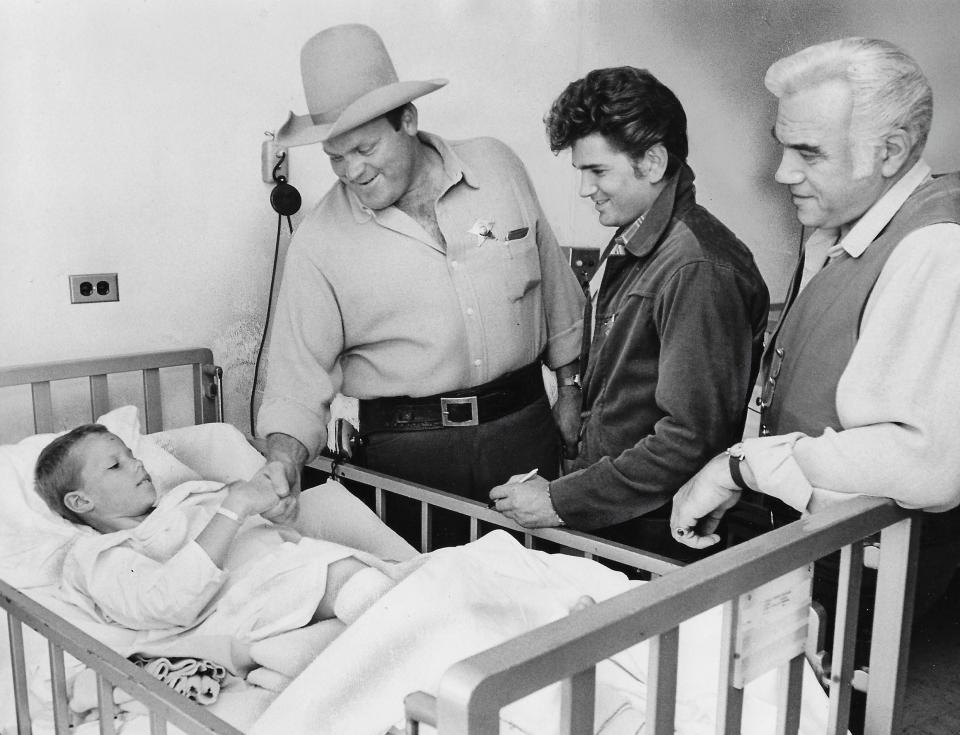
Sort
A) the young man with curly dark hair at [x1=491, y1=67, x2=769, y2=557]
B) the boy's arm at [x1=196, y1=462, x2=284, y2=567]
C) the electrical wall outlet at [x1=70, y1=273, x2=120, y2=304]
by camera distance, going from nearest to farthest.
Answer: the young man with curly dark hair at [x1=491, y1=67, x2=769, y2=557], the boy's arm at [x1=196, y1=462, x2=284, y2=567], the electrical wall outlet at [x1=70, y1=273, x2=120, y2=304]

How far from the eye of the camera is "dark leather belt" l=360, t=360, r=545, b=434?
6.83 ft

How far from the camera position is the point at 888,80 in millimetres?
1308

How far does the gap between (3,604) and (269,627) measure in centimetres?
41

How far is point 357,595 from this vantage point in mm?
1573

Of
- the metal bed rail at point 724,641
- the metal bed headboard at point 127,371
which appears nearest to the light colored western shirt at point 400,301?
the metal bed headboard at point 127,371

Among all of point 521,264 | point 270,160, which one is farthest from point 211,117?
point 521,264

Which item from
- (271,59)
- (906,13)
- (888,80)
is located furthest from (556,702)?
(906,13)

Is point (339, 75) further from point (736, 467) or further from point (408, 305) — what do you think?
point (736, 467)

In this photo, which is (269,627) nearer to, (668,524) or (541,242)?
(668,524)

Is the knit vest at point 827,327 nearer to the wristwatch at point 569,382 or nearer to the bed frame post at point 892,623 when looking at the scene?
the bed frame post at point 892,623

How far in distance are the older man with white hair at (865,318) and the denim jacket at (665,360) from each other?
0.26 ft

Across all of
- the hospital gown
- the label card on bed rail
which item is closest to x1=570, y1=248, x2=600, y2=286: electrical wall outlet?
the hospital gown

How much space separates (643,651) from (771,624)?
0.32 metres

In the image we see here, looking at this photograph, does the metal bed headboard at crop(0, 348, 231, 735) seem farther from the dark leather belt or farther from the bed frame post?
the bed frame post
